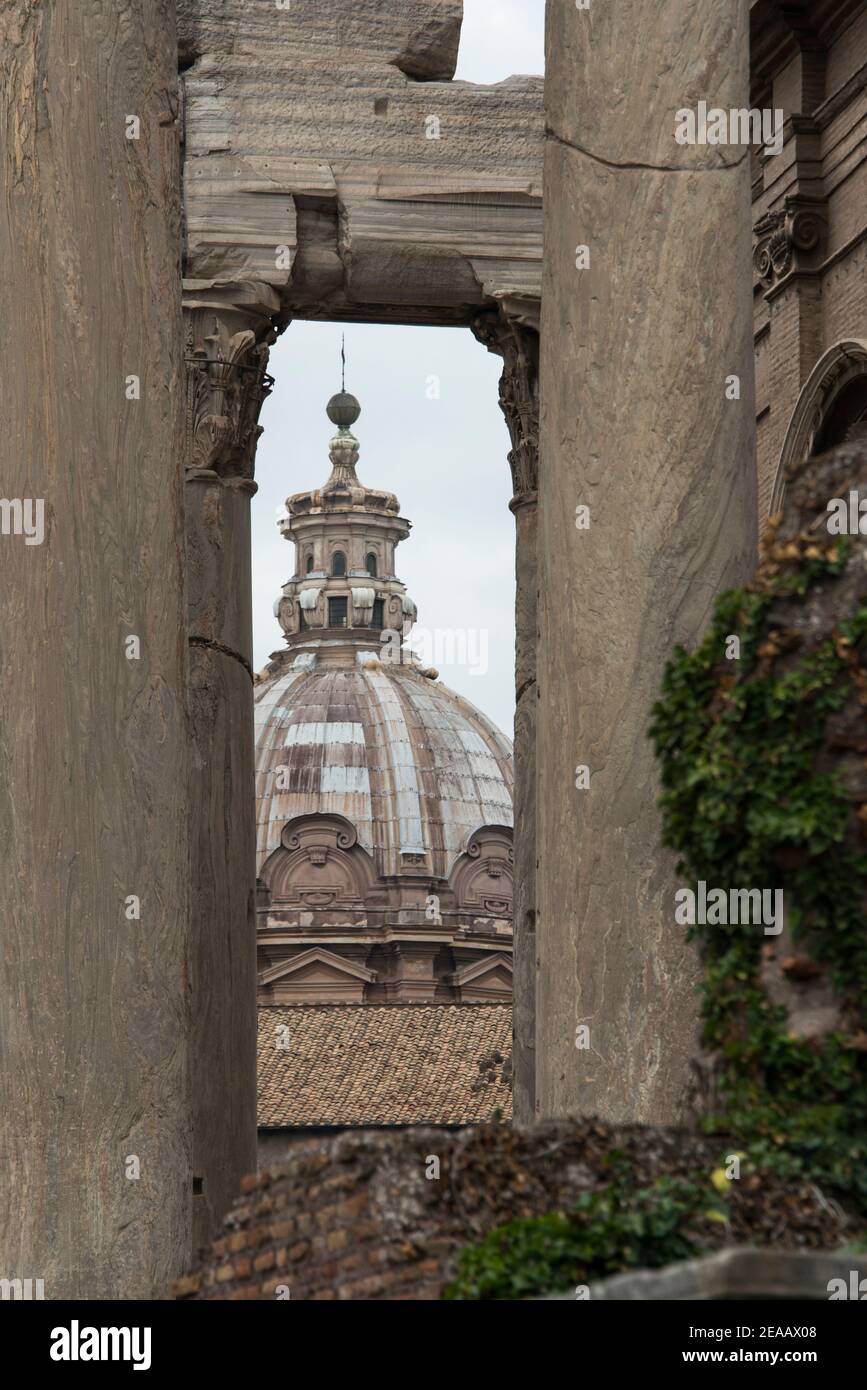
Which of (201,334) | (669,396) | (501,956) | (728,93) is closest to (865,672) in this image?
(669,396)

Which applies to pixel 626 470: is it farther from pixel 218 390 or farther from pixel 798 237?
pixel 798 237

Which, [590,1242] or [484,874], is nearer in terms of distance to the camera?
[590,1242]

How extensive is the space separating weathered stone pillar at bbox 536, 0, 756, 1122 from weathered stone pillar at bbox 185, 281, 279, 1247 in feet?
16.8

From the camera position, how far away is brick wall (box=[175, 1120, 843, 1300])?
7113 mm

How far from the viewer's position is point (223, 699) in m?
18.5

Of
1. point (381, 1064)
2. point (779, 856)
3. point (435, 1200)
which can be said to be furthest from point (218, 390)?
point (381, 1064)

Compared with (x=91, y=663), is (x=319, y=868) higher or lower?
higher

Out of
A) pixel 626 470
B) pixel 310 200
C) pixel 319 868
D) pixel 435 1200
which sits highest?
pixel 319 868

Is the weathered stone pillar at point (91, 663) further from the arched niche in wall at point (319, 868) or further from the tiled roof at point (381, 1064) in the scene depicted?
the arched niche in wall at point (319, 868)

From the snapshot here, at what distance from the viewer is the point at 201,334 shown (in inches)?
725

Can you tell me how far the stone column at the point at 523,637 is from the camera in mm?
18688

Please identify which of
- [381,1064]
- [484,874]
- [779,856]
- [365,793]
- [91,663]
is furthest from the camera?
[365,793]

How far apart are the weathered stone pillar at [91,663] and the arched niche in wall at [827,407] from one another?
11296 mm

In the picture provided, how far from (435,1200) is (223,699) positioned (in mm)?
11311
